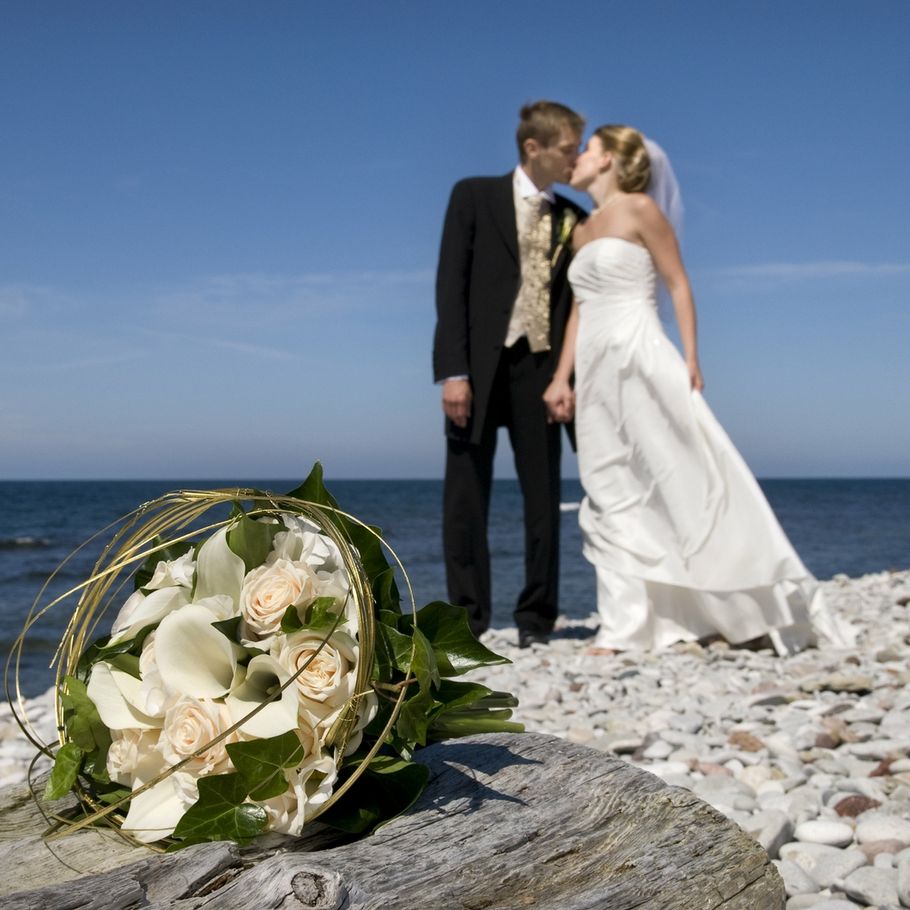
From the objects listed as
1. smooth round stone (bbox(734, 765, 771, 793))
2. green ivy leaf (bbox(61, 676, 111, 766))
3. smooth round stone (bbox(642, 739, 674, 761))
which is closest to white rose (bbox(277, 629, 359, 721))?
green ivy leaf (bbox(61, 676, 111, 766))

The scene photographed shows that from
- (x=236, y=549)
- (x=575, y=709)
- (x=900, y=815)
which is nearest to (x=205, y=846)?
(x=236, y=549)

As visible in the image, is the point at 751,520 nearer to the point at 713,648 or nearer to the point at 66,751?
the point at 713,648

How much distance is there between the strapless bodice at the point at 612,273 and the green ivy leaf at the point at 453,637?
4248mm

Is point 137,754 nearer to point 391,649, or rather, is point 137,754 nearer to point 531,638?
point 391,649

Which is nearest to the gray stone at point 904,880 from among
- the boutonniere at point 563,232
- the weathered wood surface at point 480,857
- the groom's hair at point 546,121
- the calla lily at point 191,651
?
the weathered wood surface at point 480,857

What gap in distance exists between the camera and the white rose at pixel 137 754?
149 cm

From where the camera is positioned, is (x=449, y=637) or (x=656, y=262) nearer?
(x=449, y=637)

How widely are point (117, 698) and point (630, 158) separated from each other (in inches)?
194

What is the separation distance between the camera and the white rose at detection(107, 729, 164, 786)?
58.7 inches

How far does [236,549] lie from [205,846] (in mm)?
414

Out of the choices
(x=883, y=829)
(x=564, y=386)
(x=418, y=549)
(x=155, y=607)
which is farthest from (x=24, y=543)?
(x=155, y=607)

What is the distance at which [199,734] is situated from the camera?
4.61 ft

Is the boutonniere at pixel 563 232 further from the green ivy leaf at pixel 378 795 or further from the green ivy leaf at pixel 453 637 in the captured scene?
the green ivy leaf at pixel 378 795

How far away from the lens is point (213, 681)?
4.81 ft
